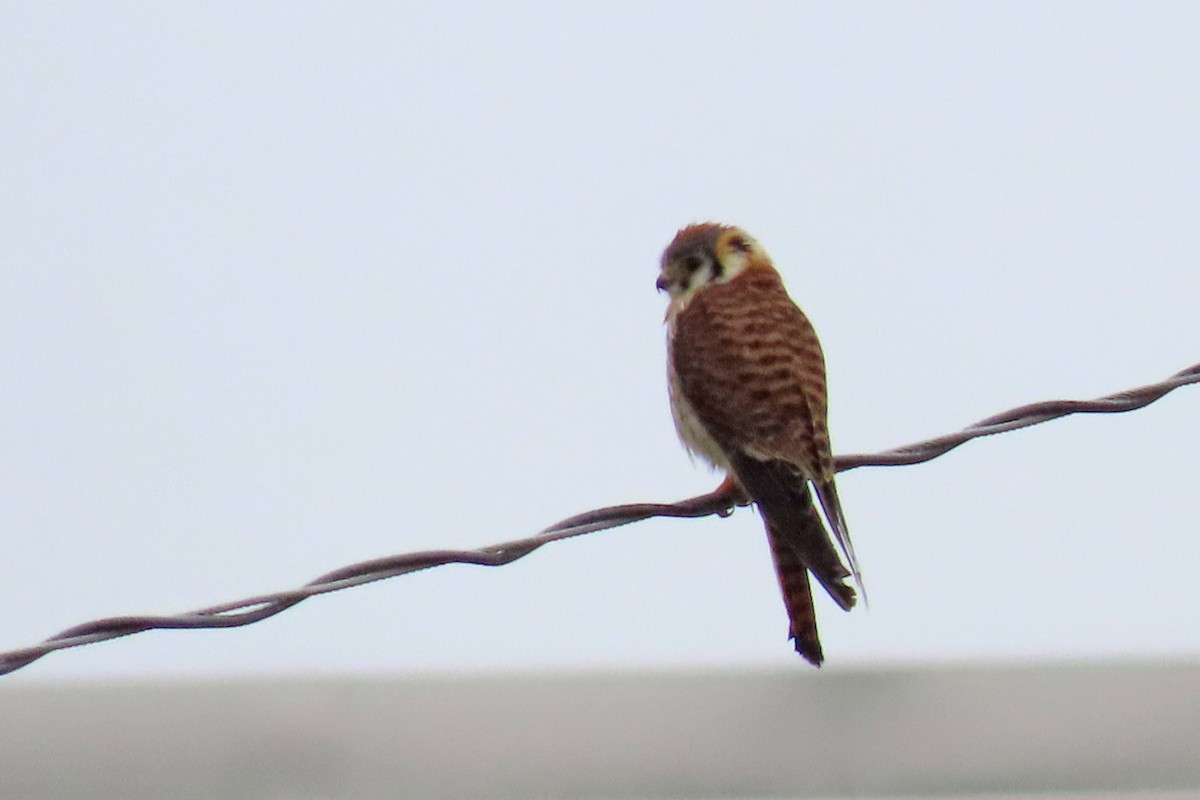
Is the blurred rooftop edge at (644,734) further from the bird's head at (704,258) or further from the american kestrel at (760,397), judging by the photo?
the bird's head at (704,258)

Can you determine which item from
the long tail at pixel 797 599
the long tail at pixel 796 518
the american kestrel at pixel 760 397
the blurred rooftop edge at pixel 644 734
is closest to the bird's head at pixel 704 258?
the american kestrel at pixel 760 397

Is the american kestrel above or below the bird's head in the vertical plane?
below

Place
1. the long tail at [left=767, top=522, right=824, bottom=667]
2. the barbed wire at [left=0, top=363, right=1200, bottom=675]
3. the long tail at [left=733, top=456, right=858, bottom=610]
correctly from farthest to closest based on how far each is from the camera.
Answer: the long tail at [left=767, top=522, right=824, bottom=667]
the long tail at [left=733, top=456, right=858, bottom=610]
the barbed wire at [left=0, top=363, right=1200, bottom=675]

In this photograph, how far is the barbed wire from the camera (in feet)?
6.46

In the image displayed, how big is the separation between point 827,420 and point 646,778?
2.42ft

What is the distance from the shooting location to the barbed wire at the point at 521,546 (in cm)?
197

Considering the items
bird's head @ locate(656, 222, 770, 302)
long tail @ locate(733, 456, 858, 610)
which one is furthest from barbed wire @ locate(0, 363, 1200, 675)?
bird's head @ locate(656, 222, 770, 302)

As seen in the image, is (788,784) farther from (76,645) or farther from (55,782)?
(76,645)

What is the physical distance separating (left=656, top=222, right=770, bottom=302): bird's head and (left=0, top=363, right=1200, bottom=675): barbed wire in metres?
0.94

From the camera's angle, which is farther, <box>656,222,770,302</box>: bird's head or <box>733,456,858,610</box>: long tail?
<box>656,222,770,302</box>: bird's head

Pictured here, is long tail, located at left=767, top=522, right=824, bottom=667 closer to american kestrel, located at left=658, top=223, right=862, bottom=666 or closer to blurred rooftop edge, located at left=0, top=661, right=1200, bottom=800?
american kestrel, located at left=658, top=223, right=862, bottom=666

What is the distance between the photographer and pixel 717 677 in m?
3.08

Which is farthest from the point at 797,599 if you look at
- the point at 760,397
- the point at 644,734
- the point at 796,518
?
the point at 760,397

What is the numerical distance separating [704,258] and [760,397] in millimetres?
→ 652
